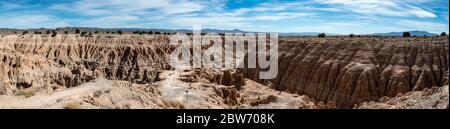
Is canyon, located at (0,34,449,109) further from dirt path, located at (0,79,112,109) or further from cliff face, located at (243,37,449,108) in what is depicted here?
dirt path, located at (0,79,112,109)

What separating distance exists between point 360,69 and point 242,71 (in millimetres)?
15950

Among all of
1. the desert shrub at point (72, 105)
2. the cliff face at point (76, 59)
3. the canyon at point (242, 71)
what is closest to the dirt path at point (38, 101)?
the desert shrub at point (72, 105)

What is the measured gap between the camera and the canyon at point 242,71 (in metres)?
34.1

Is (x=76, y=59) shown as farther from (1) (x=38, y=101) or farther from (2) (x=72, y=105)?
(2) (x=72, y=105)

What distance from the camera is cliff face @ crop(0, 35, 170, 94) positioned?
43500 mm

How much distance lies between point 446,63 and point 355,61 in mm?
8372

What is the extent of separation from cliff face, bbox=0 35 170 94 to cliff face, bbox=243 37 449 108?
41.0ft

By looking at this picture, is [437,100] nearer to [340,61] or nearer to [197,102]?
[197,102]

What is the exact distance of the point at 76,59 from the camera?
182 feet

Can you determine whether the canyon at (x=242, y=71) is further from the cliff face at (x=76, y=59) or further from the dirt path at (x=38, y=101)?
the dirt path at (x=38, y=101)

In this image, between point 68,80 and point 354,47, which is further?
point 354,47

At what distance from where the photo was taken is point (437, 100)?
73.9 ft

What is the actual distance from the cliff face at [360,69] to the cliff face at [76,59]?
1250 cm
